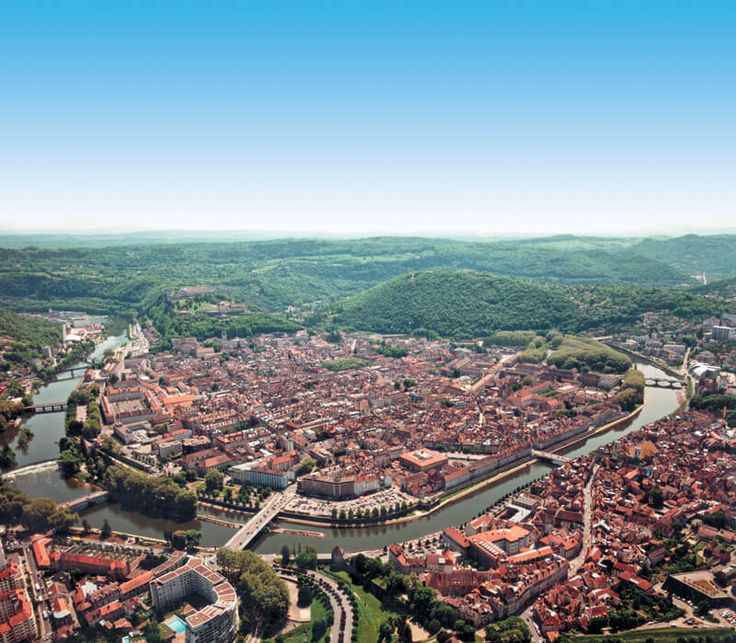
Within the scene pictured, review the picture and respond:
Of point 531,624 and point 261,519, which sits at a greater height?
point 261,519

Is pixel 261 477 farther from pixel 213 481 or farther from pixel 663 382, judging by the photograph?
pixel 663 382

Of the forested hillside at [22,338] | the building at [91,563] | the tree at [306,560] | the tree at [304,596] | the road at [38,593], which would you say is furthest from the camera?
the forested hillside at [22,338]

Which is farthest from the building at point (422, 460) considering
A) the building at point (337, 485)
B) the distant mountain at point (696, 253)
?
the distant mountain at point (696, 253)

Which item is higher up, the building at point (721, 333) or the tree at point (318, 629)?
the building at point (721, 333)

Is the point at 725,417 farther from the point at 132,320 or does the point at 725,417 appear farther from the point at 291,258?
the point at 291,258

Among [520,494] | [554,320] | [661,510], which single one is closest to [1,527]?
[520,494]

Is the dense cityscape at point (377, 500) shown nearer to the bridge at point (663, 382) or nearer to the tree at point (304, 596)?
the tree at point (304, 596)

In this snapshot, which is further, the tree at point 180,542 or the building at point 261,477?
the building at point 261,477

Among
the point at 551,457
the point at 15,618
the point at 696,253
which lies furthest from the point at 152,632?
the point at 696,253
